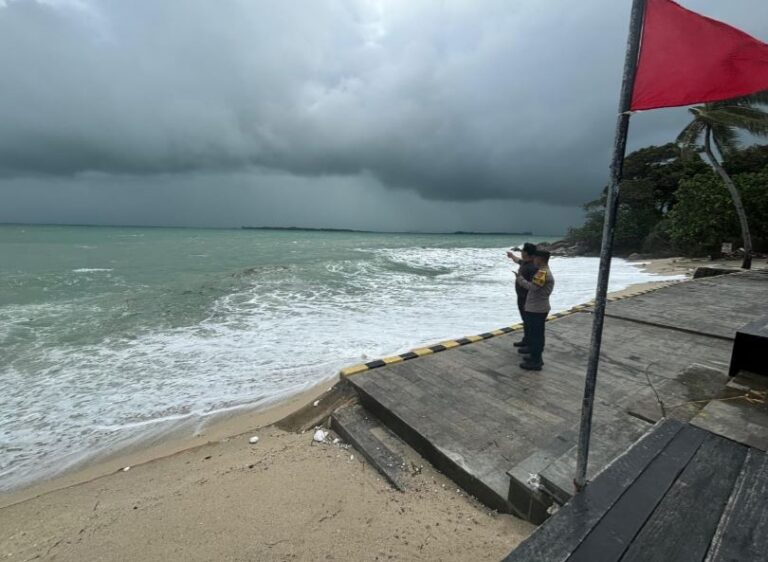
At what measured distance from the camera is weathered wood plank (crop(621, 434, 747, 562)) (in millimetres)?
1603

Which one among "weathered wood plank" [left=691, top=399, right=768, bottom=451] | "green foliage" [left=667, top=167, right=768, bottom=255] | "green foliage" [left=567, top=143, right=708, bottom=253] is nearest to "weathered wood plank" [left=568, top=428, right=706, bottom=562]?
"weathered wood plank" [left=691, top=399, right=768, bottom=451]

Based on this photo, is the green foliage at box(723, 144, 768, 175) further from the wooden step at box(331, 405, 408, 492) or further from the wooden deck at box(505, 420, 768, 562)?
the wooden step at box(331, 405, 408, 492)

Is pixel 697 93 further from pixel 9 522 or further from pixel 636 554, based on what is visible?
pixel 9 522

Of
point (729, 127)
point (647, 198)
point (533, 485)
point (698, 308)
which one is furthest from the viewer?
point (647, 198)

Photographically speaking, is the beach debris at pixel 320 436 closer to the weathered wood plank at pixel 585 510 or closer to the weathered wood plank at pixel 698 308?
the weathered wood plank at pixel 585 510

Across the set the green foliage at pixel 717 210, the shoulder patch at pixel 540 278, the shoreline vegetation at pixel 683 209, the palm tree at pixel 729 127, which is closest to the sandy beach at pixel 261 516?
the shoulder patch at pixel 540 278

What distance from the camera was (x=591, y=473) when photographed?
2.56m

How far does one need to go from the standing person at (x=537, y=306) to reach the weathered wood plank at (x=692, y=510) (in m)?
2.28

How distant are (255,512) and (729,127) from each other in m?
23.1

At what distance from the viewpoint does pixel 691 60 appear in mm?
1747

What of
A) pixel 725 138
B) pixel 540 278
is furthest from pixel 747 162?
pixel 540 278

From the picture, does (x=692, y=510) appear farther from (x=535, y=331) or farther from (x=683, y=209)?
(x=683, y=209)

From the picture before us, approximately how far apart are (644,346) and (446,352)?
10.1ft

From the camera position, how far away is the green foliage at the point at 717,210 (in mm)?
21016
